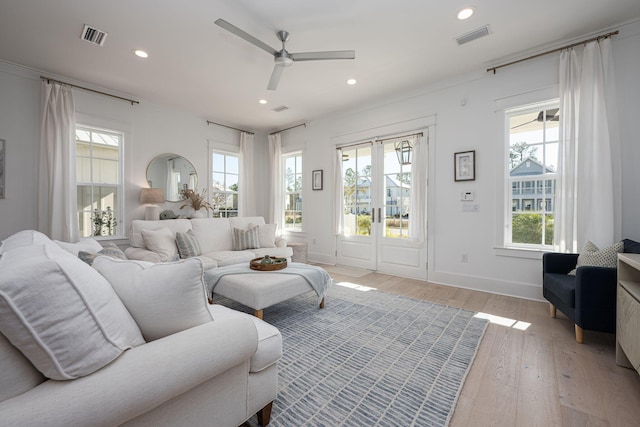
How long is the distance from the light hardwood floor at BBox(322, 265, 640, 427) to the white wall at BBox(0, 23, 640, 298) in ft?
3.15

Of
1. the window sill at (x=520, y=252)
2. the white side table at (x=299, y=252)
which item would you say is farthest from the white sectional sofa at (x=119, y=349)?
the white side table at (x=299, y=252)

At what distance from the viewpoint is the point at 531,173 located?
3316 millimetres

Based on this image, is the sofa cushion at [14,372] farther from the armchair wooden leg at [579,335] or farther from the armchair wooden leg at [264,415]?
the armchair wooden leg at [579,335]

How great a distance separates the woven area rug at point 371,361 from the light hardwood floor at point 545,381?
117 millimetres

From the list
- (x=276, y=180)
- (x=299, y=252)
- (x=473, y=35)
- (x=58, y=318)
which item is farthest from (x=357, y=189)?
(x=58, y=318)

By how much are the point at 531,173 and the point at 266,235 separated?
3.78 m

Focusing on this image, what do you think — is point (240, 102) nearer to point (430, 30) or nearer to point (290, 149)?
point (290, 149)

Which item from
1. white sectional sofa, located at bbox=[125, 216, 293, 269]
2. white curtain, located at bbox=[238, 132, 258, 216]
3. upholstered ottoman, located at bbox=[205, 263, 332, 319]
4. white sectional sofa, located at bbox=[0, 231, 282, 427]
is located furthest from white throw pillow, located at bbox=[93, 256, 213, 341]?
white curtain, located at bbox=[238, 132, 258, 216]

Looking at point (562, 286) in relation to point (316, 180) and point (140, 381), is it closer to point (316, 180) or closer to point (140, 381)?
point (140, 381)

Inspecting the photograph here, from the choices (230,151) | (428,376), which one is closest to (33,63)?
(230,151)

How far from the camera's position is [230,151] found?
5.70 m

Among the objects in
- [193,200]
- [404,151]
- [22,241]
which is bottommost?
[22,241]

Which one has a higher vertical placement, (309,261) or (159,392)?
(159,392)

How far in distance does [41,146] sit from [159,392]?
14.0 ft
